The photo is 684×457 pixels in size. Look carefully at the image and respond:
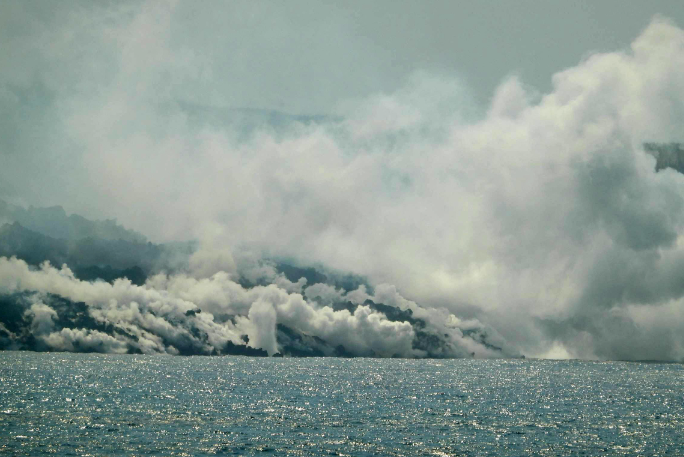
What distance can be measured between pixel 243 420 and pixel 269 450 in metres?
41.9

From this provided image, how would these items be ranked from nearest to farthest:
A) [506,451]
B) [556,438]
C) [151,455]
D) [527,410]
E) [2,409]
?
[151,455], [506,451], [556,438], [2,409], [527,410]

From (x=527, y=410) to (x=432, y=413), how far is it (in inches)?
1270

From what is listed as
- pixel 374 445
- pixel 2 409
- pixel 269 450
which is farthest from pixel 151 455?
pixel 2 409

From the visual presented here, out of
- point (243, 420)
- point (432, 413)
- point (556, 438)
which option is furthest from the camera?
point (432, 413)

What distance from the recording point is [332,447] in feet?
386

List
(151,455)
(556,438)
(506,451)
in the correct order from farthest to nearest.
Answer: (556,438) → (506,451) → (151,455)

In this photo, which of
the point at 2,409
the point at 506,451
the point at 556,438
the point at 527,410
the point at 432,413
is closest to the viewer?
the point at 506,451

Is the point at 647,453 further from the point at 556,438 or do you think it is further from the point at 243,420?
the point at 243,420

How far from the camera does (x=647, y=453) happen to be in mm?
118500

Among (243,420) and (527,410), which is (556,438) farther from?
(243,420)

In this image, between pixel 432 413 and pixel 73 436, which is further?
pixel 432 413

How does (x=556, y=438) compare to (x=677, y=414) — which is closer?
(x=556, y=438)

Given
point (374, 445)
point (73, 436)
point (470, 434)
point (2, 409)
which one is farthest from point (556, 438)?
point (2, 409)

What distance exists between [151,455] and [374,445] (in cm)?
3943
